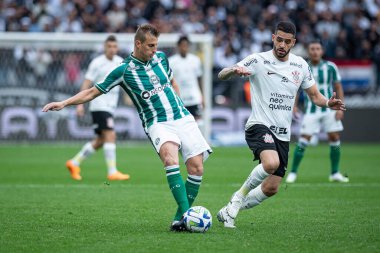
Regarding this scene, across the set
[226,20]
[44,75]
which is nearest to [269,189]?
[44,75]

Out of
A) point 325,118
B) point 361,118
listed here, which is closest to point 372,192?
point 325,118

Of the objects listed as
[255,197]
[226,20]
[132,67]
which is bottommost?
[255,197]

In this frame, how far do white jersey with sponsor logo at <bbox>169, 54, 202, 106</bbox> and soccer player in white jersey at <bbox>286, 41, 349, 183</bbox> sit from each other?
4.29 m

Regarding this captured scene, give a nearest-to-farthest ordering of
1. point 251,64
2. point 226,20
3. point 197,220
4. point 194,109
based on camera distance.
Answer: point 197,220 < point 251,64 < point 194,109 < point 226,20

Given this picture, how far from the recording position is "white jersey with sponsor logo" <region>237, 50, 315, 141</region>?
352 inches

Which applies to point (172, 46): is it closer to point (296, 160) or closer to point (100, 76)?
point (100, 76)

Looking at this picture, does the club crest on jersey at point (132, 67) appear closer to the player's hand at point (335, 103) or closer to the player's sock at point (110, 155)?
the player's hand at point (335, 103)

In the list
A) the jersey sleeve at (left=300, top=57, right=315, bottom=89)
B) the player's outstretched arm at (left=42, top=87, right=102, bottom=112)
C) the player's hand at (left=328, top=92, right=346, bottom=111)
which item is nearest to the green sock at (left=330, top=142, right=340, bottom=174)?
the jersey sleeve at (left=300, top=57, right=315, bottom=89)

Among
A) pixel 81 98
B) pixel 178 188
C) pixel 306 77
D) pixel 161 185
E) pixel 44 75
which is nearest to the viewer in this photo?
pixel 178 188

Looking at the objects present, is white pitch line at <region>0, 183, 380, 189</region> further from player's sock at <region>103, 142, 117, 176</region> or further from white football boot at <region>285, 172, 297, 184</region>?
player's sock at <region>103, 142, 117, 176</region>

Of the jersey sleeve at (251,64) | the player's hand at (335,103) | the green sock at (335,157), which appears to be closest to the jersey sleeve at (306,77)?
the player's hand at (335,103)

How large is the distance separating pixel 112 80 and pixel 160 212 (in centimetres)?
228

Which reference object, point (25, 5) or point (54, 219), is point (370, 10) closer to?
point (25, 5)

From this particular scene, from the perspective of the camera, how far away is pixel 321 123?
14.7 m
